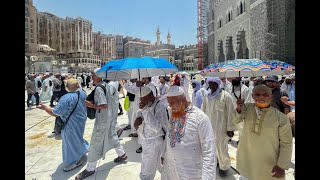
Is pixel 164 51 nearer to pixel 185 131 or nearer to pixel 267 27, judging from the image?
pixel 267 27

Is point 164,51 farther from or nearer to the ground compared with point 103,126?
farther from the ground

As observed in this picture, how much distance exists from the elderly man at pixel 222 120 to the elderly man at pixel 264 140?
0.83m

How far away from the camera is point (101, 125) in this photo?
9.98 ft

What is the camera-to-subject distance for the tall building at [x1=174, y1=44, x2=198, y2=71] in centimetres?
6652

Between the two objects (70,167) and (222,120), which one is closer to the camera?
(222,120)

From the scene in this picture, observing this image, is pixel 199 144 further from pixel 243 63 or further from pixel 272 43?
pixel 272 43

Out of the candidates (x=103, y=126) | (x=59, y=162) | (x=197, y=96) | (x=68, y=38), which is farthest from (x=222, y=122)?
(x=68, y=38)

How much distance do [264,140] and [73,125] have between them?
2.46 m

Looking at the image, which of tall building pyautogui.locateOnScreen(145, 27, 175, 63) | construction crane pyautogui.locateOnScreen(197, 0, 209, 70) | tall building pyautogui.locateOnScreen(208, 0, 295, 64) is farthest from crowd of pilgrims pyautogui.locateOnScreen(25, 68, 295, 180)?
tall building pyautogui.locateOnScreen(145, 27, 175, 63)

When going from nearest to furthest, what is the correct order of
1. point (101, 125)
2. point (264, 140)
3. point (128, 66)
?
point (264, 140)
point (128, 66)
point (101, 125)

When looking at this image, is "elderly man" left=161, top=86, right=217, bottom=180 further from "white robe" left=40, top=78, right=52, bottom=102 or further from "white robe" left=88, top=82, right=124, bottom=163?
"white robe" left=40, top=78, right=52, bottom=102

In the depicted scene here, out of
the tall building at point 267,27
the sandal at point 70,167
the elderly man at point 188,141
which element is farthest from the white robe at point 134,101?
the tall building at point 267,27

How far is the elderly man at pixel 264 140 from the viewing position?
1.82 meters
